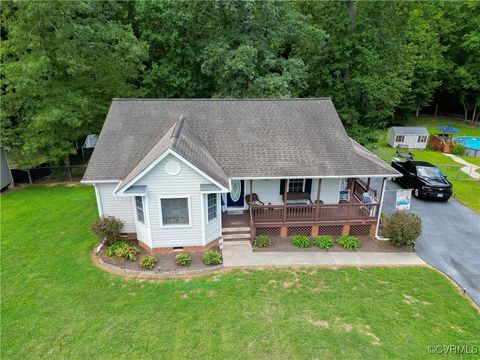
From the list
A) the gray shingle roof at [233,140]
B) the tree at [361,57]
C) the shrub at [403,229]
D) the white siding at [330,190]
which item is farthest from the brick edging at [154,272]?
the tree at [361,57]

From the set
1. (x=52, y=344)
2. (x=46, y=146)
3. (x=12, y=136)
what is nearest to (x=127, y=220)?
(x=52, y=344)

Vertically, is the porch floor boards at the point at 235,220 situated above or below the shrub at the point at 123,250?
above

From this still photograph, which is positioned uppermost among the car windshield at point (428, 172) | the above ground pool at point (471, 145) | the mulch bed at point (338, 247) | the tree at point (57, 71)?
the tree at point (57, 71)

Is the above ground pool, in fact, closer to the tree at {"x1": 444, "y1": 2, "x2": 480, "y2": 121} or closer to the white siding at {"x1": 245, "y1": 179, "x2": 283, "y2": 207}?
the tree at {"x1": 444, "y1": 2, "x2": 480, "y2": 121}

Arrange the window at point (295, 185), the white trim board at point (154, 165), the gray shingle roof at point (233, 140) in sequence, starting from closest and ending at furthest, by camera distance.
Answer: the white trim board at point (154, 165) → the gray shingle roof at point (233, 140) → the window at point (295, 185)

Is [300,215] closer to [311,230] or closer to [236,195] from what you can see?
[311,230]

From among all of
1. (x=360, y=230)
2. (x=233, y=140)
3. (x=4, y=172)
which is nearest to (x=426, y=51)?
(x=360, y=230)

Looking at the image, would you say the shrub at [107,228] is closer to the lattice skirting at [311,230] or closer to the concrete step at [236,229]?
the concrete step at [236,229]
